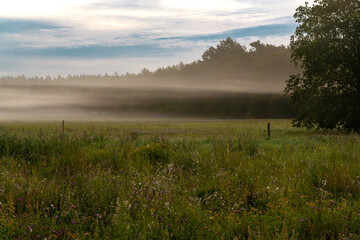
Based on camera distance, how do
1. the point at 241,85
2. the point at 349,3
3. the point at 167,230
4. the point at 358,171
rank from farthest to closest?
the point at 241,85, the point at 349,3, the point at 358,171, the point at 167,230

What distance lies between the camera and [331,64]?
1201 inches

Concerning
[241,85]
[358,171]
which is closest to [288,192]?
[358,171]

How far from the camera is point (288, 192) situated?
22.5 feet

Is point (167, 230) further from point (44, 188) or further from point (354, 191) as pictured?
point (354, 191)

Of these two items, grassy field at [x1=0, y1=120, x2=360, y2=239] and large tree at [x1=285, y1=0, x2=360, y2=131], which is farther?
large tree at [x1=285, y1=0, x2=360, y2=131]

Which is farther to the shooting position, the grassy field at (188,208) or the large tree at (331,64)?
the large tree at (331,64)

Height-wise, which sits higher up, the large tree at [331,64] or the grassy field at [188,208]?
the large tree at [331,64]

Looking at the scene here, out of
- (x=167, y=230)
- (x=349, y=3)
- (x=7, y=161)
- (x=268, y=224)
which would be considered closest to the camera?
(x=167, y=230)

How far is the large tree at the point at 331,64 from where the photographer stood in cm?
2997

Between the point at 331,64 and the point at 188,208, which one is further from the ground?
the point at 331,64

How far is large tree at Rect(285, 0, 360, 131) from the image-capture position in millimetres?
29969

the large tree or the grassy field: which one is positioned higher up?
the large tree

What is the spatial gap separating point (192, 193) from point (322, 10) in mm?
29860

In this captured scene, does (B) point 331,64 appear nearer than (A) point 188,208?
No
